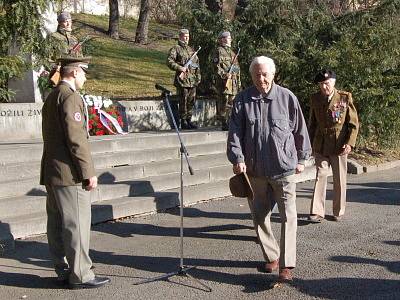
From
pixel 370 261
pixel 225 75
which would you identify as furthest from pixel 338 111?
pixel 225 75

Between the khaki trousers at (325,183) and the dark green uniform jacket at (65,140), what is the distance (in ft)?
11.4

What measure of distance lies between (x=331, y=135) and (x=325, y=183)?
0.62 metres

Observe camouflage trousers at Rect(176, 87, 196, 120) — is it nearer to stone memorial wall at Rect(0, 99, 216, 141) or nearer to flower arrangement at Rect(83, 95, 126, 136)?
stone memorial wall at Rect(0, 99, 216, 141)

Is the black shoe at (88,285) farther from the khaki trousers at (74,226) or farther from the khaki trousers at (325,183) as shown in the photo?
the khaki trousers at (325,183)

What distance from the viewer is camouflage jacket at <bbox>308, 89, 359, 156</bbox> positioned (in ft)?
25.7

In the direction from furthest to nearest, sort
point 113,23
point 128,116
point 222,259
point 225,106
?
point 113,23
point 225,106
point 128,116
point 222,259

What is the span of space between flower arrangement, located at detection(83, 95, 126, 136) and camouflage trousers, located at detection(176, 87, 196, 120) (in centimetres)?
154

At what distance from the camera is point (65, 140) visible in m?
5.39

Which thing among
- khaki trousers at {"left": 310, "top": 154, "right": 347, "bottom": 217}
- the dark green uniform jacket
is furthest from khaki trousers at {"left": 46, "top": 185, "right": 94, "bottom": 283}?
khaki trousers at {"left": 310, "top": 154, "right": 347, "bottom": 217}

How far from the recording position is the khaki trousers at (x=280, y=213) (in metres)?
5.60

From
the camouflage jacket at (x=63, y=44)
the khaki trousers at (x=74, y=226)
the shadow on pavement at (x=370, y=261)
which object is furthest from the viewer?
the camouflage jacket at (x=63, y=44)

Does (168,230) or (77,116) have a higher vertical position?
(77,116)

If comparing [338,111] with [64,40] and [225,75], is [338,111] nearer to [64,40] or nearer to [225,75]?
[225,75]

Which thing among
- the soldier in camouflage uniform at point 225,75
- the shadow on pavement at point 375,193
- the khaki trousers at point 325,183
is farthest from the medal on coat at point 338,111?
the soldier in camouflage uniform at point 225,75
